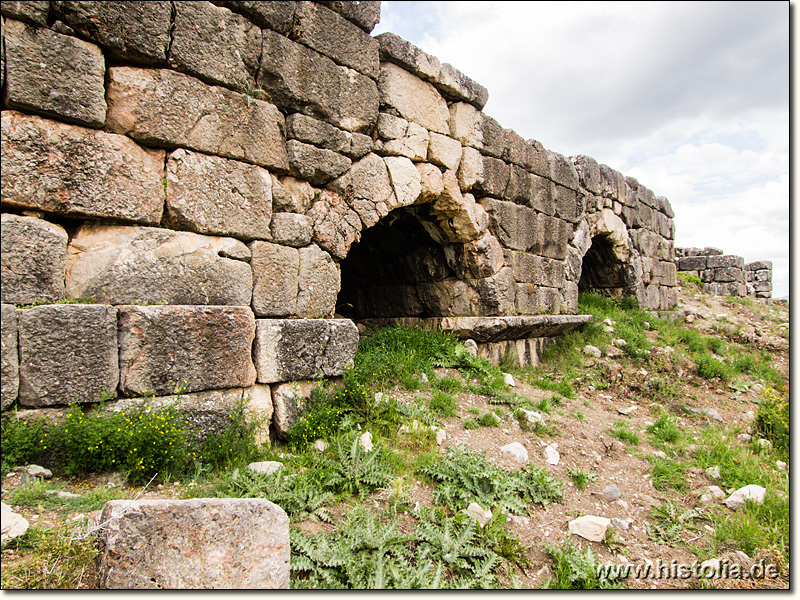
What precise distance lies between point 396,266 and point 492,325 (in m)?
1.68

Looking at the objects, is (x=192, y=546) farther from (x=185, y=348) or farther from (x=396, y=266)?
(x=396, y=266)

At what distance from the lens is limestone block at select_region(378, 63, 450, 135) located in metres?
4.91

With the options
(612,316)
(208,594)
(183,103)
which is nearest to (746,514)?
(208,594)

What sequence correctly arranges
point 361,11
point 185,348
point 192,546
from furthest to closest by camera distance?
point 361,11, point 185,348, point 192,546

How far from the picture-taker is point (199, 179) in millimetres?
3514

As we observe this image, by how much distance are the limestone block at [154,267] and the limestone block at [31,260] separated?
0.10 m

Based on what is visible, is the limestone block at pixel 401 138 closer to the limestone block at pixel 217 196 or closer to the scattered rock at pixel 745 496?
the limestone block at pixel 217 196

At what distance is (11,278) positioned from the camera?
2.78m

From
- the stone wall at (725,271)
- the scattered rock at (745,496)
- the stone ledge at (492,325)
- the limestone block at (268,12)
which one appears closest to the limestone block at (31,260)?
the limestone block at (268,12)

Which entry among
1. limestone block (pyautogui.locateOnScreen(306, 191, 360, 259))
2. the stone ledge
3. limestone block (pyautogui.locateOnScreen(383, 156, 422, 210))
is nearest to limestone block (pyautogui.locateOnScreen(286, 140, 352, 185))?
limestone block (pyautogui.locateOnScreen(306, 191, 360, 259))

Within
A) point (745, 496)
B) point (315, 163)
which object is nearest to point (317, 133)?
point (315, 163)

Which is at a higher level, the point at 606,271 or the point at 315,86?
the point at 315,86

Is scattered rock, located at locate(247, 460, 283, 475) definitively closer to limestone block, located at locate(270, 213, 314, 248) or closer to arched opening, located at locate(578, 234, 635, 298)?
limestone block, located at locate(270, 213, 314, 248)

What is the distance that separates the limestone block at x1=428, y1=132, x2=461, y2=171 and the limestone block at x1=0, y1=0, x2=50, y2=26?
345 cm
